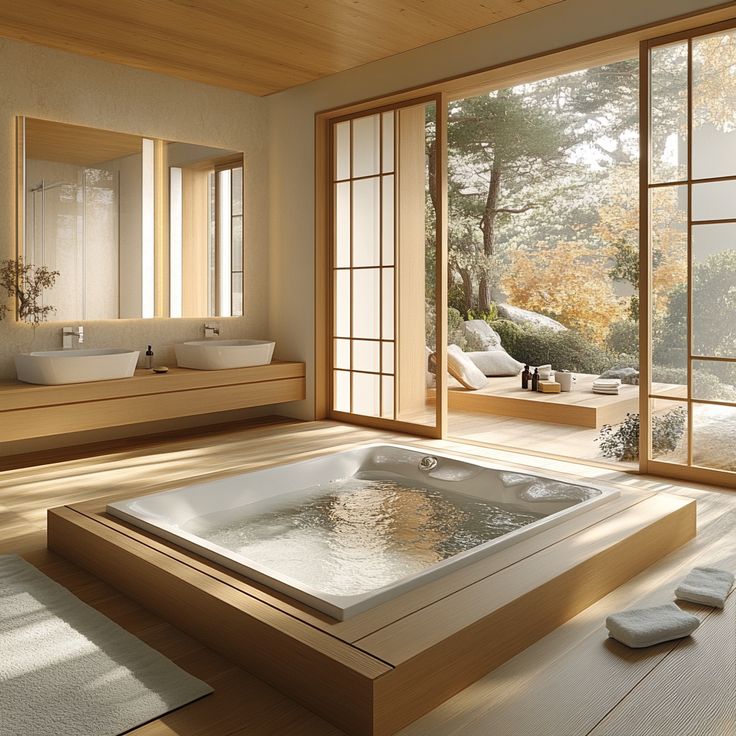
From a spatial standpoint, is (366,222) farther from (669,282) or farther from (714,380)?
(714,380)

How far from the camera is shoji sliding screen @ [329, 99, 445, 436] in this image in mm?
5445

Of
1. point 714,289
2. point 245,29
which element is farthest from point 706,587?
point 245,29

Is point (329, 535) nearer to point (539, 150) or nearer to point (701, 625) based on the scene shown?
point (701, 625)

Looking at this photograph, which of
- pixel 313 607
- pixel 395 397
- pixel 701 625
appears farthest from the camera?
pixel 395 397

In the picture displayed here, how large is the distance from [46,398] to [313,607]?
287 cm

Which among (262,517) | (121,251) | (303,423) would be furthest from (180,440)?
(262,517)

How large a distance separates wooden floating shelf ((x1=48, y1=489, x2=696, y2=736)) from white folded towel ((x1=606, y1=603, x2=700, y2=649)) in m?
0.17

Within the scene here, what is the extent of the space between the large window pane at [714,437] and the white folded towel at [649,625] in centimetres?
180

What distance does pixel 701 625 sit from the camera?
2264 millimetres

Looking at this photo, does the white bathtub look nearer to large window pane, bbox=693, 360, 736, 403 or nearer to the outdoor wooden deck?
large window pane, bbox=693, 360, 736, 403

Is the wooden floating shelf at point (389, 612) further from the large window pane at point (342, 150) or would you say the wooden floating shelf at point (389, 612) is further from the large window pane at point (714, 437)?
the large window pane at point (342, 150)

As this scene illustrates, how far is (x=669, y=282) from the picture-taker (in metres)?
3.92

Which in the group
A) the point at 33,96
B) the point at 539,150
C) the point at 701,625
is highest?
the point at 539,150

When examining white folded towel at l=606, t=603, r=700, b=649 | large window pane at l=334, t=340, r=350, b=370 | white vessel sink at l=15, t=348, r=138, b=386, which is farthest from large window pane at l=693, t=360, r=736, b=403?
white vessel sink at l=15, t=348, r=138, b=386
